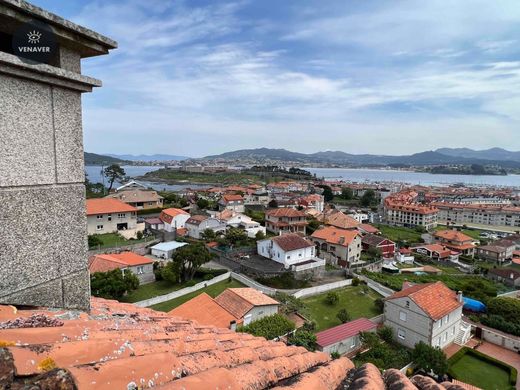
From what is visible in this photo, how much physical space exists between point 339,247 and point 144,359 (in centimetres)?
3349

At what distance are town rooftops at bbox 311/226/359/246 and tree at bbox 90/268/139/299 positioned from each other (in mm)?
21511

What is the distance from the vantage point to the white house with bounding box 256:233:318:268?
93.0 feet

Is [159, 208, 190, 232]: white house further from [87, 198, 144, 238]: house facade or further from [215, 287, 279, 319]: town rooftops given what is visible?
[215, 287, 279, 319]: town rooftops

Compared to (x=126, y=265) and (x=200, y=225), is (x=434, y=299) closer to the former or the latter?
(x=126, y=265)

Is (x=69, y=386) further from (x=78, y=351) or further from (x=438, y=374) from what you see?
(x=438, y=374)

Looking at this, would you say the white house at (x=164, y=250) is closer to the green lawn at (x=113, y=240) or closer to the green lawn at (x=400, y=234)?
the green lawn at (x=113, y=240)

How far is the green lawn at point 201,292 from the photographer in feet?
61.6

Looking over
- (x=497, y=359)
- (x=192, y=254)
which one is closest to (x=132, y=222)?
(x=192, y=254)

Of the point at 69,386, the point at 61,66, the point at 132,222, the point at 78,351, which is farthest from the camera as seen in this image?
the point at 132,222

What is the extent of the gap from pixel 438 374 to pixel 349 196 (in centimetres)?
8053

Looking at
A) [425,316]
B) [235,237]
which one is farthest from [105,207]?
[425,316]

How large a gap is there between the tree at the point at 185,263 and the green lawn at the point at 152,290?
0.55 meters

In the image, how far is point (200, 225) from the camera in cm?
3572

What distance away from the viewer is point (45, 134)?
2.66m
